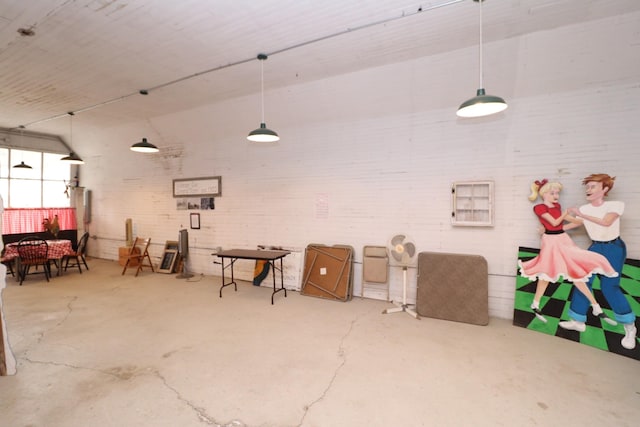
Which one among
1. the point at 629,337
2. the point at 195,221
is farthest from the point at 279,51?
the point at 629,337

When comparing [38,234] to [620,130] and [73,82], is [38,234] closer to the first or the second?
[73,82]

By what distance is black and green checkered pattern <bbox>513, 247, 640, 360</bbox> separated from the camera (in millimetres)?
3189

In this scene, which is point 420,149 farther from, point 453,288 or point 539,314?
point 539,314

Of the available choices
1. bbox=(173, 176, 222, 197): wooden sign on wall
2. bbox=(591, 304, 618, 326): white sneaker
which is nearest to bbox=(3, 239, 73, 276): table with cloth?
bbox=(173, 176, 222, 197): wooden sign on wall

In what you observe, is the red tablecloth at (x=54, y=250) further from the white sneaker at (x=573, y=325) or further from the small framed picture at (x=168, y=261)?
the white sneaker at (x=573, y=325)

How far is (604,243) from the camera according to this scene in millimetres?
3395

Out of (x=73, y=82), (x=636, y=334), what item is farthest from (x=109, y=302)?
(x=636, y=334)

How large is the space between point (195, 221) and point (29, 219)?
17.5 feet

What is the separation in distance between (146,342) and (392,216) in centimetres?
391

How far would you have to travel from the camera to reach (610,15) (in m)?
2.99

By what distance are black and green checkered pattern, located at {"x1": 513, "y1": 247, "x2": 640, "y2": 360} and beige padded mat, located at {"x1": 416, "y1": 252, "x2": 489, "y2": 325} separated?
0.43 meters

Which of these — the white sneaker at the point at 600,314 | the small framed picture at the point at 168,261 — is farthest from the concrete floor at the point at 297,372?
the small framed picture at the point at 168,261

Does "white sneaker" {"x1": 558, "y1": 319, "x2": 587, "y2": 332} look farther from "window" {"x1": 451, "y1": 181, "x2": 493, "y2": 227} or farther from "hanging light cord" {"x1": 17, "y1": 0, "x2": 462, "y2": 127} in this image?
"hanging light cord" {"x1": 17, "y1": 0, "x2": 462, "y2": 127}

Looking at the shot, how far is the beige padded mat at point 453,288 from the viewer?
404 cm
